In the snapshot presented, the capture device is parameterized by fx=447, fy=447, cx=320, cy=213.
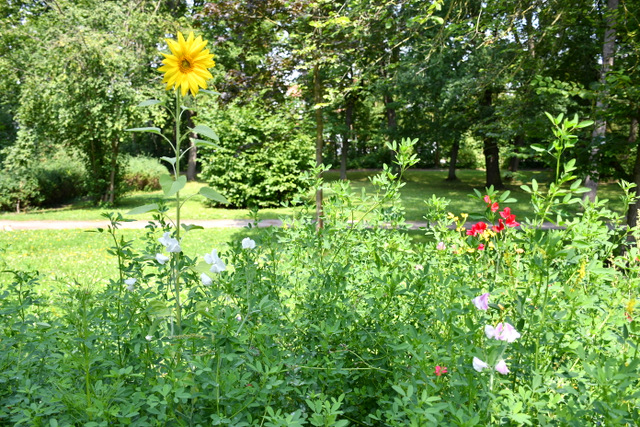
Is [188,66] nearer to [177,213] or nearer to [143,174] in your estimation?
[177,213]

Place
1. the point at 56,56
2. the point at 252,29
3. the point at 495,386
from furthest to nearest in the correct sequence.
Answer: the point at 56,56, the point at 252,29, the point at 495,386

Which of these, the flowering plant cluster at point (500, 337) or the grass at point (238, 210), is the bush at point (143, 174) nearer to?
the grass at point (238, 210)

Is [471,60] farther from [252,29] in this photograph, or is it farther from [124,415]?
[124,415]

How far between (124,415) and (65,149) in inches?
622

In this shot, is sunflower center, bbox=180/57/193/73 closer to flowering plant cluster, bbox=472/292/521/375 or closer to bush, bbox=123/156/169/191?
flowering plant cluster, bbox=472/292/521/375

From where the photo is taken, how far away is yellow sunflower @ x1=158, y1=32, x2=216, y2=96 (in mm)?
1530

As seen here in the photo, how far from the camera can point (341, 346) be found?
1.70 m

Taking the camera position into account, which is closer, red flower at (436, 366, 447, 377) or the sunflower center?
red flower at (436, 366, 447, 377)

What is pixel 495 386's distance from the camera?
125 centimetres

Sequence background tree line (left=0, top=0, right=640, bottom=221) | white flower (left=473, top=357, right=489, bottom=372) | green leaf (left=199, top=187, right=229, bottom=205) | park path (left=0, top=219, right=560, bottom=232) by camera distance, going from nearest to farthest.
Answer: white flower (left=473, top=357, right=489, bottom=372), green leaf (left=199, top=187, right=229, bottom=205), background tree line (left=0, top=0, right=640, bottom=221), park path (left=0, top=219, right=560, bottom=232)

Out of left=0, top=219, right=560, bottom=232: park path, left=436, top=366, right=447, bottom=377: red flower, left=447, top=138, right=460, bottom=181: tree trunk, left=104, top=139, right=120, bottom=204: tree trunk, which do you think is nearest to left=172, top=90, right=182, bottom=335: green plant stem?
left=436, top=366, right=447, bottom=377: red flower

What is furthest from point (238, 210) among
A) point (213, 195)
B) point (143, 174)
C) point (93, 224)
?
point (213, 195)

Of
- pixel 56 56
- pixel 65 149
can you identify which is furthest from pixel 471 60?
pixel 65 149

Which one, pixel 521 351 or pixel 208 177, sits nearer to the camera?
pixel 521 351
